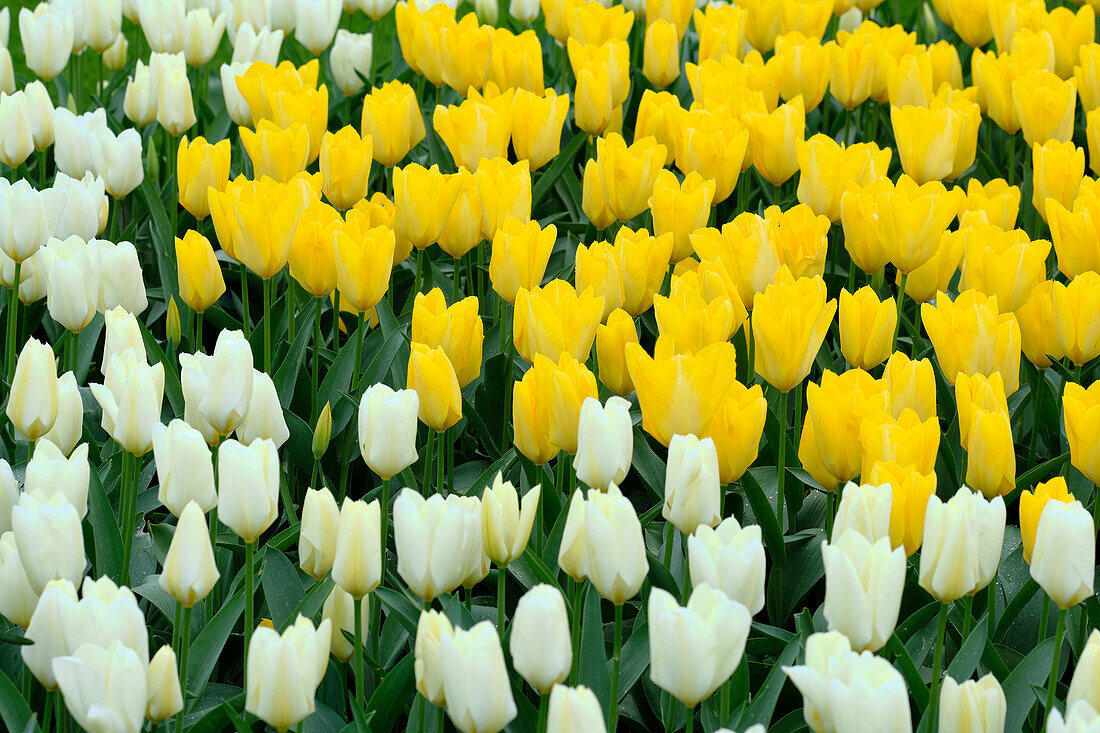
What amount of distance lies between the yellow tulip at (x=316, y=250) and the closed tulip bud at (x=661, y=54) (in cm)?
171

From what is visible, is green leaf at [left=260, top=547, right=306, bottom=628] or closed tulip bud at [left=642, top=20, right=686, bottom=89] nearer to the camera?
green leaf at [left=260, top=547, right=306, bottom=628]

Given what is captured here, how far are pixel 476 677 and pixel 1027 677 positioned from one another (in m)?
0.89

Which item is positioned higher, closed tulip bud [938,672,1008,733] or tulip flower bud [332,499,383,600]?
tulip flower bud [332,499,383,600]

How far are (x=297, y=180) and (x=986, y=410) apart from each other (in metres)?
1.36

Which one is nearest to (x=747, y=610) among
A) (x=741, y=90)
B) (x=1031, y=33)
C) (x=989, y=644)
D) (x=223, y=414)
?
(x=989, y=644)

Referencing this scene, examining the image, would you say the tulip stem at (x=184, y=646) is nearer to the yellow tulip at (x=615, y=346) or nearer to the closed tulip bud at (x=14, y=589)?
the closed tulip bud at (x=14, y=589)

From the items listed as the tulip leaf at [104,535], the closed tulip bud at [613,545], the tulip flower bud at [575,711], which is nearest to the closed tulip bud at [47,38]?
the tulip leaf at [104,535]

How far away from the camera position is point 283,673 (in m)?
1.46

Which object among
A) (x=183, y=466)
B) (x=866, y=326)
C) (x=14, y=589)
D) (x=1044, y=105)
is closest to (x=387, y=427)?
(x=183, y=466)

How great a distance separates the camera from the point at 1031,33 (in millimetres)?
4035

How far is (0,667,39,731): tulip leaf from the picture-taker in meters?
1.70

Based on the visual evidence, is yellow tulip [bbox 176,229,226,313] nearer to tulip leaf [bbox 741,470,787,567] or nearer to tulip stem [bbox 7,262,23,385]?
tulip stem [bbox 7,262,23,385]

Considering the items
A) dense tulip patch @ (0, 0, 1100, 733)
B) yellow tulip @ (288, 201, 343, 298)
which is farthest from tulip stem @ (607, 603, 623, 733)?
yellow tulip @ (288, 201, 343, 298)

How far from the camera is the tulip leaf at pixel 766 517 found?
217cm
